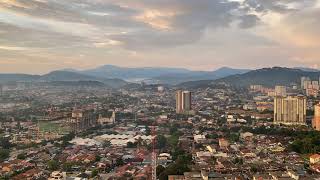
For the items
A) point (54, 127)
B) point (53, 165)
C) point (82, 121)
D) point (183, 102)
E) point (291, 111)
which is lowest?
point (53, 165)

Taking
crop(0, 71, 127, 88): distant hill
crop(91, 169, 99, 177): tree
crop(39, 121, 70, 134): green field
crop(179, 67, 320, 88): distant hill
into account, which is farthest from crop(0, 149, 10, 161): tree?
crop(179, 67, 320, 88): distant hill

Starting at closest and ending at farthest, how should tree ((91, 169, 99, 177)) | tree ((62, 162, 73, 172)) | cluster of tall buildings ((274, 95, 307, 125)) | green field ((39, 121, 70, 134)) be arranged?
tree ((91, 169, 99, 177)) → tree ((62, 162, 73, 172)) → green field ((39, 121, 70, 134)) → cluster of tall buildings ((274, 95, 307, 125))

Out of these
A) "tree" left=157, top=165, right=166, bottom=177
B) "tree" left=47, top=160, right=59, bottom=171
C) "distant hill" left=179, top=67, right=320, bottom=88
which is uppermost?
"distant hill" left=179, top=67, right=320, bottom=88

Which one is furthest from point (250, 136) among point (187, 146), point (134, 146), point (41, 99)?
point (41, 99)

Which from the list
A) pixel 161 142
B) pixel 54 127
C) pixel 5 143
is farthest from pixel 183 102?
pixel 5 143

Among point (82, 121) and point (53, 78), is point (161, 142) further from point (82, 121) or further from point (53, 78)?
point (53, 78)

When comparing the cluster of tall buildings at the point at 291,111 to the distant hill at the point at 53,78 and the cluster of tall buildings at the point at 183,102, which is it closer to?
the cluster of tall buildings at the point at 183,102

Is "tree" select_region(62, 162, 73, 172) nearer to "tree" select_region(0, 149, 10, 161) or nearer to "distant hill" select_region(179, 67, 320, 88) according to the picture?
"tree" select_region(0, 149, 10, 161)

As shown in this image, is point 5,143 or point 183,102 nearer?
point 5,143
